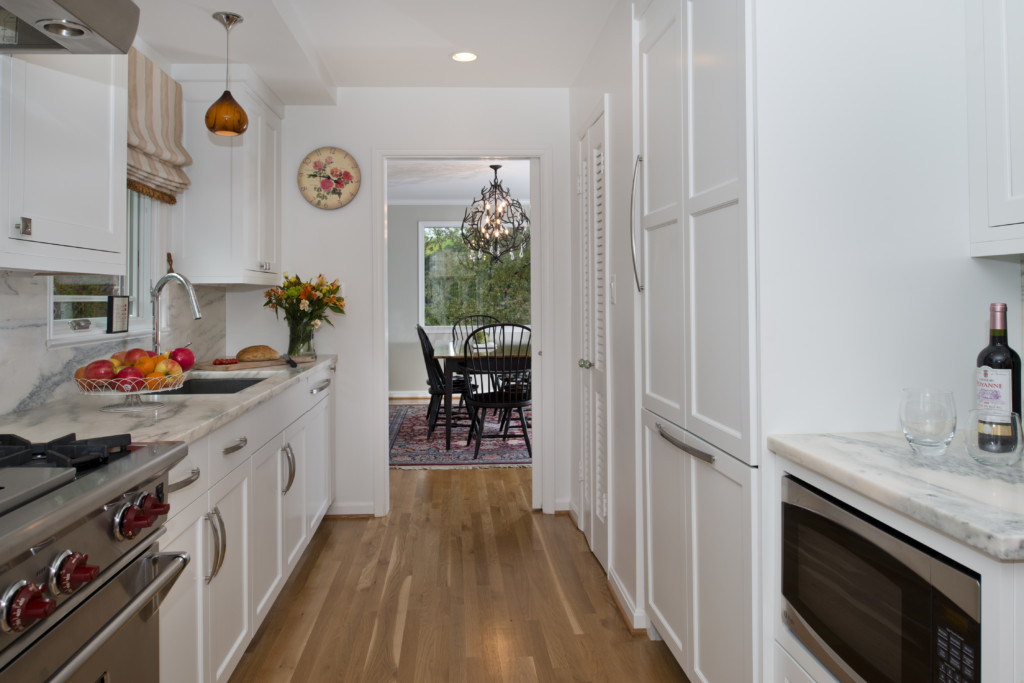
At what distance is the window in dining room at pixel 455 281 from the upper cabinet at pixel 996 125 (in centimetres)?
693

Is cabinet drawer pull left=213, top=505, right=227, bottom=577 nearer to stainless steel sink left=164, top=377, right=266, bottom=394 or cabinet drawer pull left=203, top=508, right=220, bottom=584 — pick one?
cabinet drawer pull left=203, top=508, right=220, bottom=584

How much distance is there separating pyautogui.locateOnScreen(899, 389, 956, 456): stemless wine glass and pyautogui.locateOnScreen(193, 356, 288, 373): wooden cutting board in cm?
261

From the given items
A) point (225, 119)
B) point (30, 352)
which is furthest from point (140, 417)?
point (225, 119)

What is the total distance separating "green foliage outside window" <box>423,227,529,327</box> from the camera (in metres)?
8.28

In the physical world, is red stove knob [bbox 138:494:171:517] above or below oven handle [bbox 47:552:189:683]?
above

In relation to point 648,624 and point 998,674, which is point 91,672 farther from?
point 648,624

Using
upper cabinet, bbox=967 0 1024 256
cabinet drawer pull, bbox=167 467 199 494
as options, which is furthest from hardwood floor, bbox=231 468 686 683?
upper cabinet, bbox=967 0 1024 256

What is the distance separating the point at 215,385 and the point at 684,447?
6.14 feet

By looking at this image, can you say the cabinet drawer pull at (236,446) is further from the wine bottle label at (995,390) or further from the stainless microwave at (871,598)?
the wine bottle label at (995,390)

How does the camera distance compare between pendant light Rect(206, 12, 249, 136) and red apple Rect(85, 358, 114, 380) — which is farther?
pendant light Rect(206, 12, 249, 136)

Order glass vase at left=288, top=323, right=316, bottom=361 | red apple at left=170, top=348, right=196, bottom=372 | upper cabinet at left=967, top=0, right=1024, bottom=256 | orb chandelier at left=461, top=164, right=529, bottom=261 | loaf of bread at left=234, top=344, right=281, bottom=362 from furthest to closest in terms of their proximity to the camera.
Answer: orb chandelier at left=461, top=164, right=529, bottom=261, glass vase at left=288, top=323, right=316, bottom=361, loaf of bread at left=234, top=344, right=281, bottom=362, red apple at left=170, top=348, right=196, bottom=372, upper cabinet at left=967, top=0, right=1024, bottom=256

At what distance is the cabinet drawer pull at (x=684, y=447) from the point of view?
1.66 meters

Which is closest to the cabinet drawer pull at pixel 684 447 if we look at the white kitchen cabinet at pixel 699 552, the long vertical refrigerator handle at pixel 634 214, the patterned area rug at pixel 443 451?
the white kitchen cabinet at pixel 699 552

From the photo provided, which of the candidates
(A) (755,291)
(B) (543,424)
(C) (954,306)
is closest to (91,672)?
(A) (755,291)
